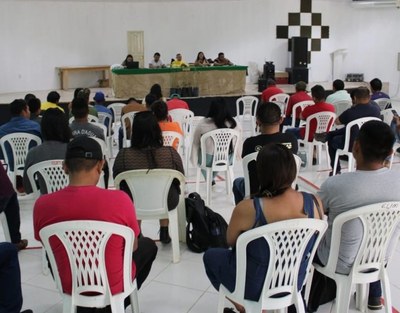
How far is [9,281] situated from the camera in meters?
2.43

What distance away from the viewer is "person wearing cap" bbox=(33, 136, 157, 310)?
2.04 metres

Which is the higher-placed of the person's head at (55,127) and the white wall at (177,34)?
the white wall at (177,34)

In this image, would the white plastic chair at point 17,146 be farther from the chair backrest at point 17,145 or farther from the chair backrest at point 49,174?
the chair backrest at point 49,174

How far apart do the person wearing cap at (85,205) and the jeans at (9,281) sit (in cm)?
37

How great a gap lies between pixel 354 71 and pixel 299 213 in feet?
44.0

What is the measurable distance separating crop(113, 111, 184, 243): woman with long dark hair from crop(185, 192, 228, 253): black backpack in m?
0.26

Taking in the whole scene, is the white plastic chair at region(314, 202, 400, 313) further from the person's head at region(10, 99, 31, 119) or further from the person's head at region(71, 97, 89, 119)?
the person's head at region(10, 99, 31, 119)

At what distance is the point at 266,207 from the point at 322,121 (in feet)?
12.5

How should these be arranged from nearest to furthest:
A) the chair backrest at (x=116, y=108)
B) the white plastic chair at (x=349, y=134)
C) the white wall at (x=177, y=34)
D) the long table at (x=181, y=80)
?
1. the white plastic chair at (x=349, y=134)
2. the chair backrest at (x=116, y=108)
3. the long table at (x=181, y=80)
4. the white wall at (x=177, y=34)

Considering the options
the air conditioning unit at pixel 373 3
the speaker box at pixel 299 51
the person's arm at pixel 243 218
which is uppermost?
the air conditioning unit at pixel 373 3

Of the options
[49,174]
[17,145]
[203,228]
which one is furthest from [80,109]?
[203,228]

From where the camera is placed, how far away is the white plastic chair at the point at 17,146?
4.38 m

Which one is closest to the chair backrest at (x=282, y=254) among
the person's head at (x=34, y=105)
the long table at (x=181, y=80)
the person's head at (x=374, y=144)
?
the person's head at (x=374, y=144)

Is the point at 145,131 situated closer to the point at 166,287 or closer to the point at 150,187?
the point at 150,187
